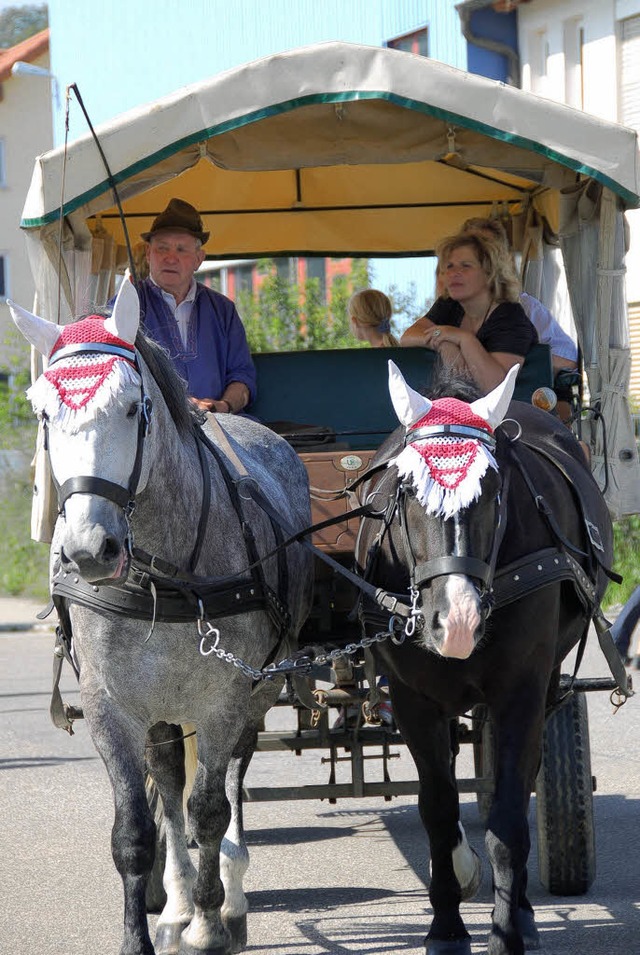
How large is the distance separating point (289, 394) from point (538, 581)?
2.42m

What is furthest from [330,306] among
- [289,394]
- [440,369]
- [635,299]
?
[440,369]

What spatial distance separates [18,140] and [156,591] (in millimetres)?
42917

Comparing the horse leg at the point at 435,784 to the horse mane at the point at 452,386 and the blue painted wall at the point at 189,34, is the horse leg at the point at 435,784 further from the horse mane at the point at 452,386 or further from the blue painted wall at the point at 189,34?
the blue painted wall at the point at 189,34

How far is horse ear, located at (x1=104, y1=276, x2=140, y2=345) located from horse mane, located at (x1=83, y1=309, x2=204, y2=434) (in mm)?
111

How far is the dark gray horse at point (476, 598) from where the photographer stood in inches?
157

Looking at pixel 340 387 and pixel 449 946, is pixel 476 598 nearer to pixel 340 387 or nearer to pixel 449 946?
pixel 449 946

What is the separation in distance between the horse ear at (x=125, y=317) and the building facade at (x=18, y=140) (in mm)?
41081

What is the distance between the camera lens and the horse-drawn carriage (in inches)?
162

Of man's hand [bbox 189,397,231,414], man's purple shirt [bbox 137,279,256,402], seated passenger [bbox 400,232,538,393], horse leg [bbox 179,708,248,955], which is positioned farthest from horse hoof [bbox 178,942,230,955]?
seated passenger [bbox 400,232,538,393]

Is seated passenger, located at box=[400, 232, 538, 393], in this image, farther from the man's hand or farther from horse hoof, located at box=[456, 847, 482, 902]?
horse hoof, located at box=[456, 847, 482, 902]

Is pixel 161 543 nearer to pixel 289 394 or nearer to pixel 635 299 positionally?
pixel 289 394

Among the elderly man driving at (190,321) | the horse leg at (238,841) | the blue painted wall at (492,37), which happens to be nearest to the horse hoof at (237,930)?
the horse leg at (238,841)

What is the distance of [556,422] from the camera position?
5.59 metres

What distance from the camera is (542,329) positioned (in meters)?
6.99
